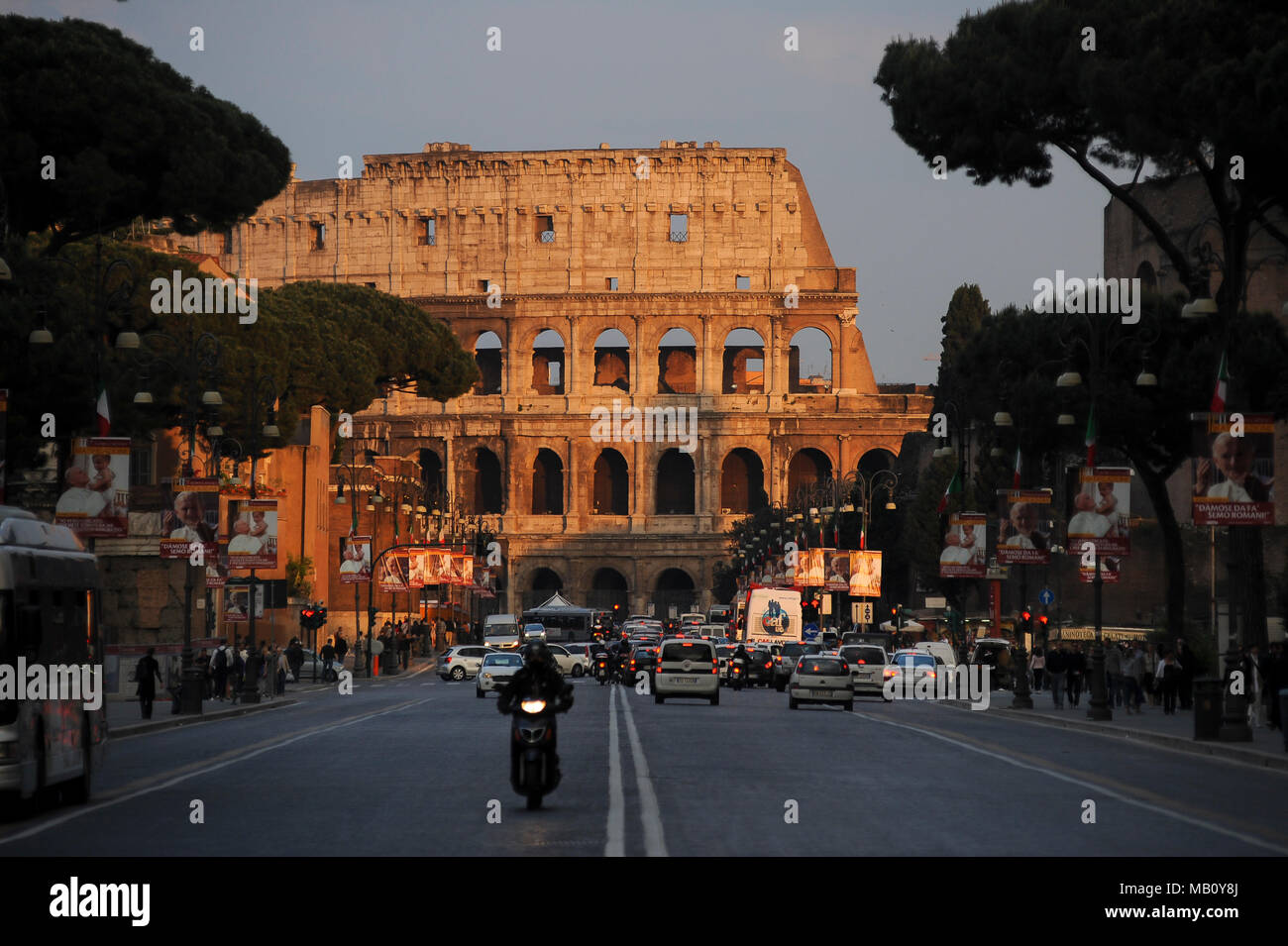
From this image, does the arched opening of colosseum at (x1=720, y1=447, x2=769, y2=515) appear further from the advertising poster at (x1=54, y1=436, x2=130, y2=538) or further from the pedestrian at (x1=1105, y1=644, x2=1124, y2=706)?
the advertising poster at (x1=54, y1=436, x2=130, y2=538)

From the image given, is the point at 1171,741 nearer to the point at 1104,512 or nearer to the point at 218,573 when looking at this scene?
the point at 1104,512

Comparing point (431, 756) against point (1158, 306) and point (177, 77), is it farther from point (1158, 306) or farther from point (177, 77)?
point (1158, 306)

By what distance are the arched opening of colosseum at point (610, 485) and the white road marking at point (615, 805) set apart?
113137 millimetres

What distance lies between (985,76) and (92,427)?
19.0 metres

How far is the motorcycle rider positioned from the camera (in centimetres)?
1814

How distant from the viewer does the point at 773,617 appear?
7688cm

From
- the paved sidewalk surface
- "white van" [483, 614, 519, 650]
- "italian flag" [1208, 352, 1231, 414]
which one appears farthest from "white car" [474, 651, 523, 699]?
"white van" [483, 614, 519, 650]

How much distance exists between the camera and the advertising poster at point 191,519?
41000 millimetres

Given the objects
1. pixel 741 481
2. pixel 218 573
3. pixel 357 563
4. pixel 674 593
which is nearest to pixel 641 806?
pixel 218 573

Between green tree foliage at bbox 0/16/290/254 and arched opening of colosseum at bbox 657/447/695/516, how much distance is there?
100016 mm

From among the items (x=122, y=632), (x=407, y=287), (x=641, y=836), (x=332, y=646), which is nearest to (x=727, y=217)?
(x=407, y=287)

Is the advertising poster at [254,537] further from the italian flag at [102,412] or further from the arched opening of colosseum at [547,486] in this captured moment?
the arched opening of colosseum at [547,486]
